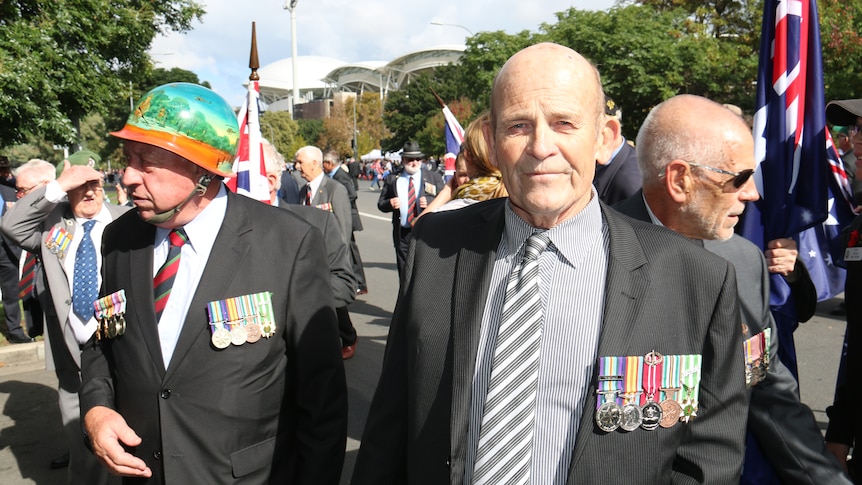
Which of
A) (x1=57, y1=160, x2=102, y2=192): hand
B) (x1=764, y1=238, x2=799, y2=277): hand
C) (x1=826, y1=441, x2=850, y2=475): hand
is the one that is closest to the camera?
(x1=764, y1=238, x2=799, y2=277): hand

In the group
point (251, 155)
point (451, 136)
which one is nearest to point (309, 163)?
point (451, 136)

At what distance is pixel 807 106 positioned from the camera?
9.78 feet

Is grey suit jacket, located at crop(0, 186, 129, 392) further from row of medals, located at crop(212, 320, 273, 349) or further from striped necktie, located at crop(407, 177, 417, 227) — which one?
striped necktie, located at crop(407, 177, 417, 227)

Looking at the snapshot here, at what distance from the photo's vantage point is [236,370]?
222 centimetres

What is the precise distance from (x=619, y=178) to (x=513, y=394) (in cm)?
298

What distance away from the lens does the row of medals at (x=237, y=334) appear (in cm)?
219

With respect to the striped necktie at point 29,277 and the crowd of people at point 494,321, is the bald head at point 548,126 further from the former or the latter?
the striped necktie at point 29,277

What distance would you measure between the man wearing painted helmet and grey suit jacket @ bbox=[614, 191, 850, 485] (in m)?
1.43

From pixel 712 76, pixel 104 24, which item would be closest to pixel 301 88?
pixel 712 76

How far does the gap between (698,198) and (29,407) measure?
5.78 metres

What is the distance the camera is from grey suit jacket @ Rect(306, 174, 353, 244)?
285 inches

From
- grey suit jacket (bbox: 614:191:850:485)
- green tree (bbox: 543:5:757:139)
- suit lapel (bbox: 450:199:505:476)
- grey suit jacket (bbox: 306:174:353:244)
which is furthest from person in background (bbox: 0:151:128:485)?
green tree (bbox: 543:5:757:139)

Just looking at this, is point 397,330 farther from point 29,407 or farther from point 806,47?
point 29,407

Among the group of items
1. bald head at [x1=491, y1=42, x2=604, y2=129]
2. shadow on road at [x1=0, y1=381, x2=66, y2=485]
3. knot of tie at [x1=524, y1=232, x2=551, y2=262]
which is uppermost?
bald head at [x1=491, y1=42, x2=604, y2=129]
